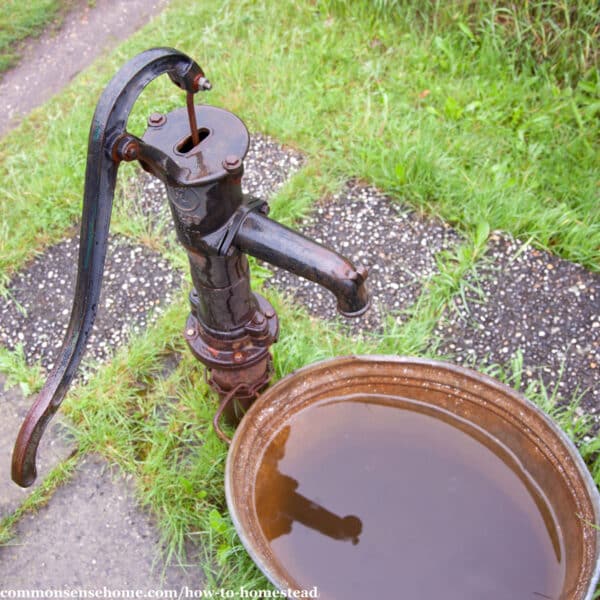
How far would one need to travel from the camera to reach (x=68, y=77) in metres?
3.55

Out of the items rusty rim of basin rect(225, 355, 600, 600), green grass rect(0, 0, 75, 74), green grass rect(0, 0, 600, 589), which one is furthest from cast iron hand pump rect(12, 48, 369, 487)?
green grass rect(0, 0, 75, 74)

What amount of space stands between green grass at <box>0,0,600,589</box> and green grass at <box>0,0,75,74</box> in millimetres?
675

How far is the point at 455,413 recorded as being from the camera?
175 cm

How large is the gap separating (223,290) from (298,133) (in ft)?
5.30

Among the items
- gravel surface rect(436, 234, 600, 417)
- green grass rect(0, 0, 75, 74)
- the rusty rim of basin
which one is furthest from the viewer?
green grass rect(0, 0, 75, 74)

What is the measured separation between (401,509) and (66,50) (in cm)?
334

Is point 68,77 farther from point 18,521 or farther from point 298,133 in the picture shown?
point 18,521

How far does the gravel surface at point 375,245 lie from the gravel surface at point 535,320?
7.9 inches

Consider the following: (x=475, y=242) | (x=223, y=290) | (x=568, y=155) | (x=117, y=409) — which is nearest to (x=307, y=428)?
(x=223, y=290)

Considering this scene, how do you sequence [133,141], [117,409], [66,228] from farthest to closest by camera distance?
1. [66,228]
2. [117,409]
3. [133,141]

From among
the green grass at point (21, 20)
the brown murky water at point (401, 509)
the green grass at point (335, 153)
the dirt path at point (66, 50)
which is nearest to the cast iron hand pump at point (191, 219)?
the brown murky water at point (401, 509)

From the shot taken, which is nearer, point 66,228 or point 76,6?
point 66,228

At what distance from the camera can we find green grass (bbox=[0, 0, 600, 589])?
2041mm

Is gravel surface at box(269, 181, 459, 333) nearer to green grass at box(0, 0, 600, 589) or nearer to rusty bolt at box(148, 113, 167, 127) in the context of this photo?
green grass at box(0, 0, 600, 589)
